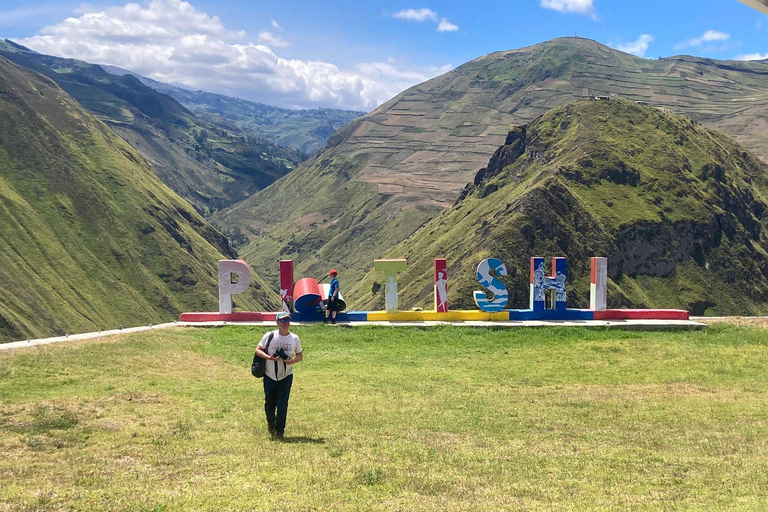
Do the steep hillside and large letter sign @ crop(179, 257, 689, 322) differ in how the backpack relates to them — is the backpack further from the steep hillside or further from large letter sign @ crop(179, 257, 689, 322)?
the steep hillside

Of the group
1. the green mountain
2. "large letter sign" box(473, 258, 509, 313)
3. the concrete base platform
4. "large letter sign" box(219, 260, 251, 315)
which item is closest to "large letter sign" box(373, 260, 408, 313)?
the concrete base platform

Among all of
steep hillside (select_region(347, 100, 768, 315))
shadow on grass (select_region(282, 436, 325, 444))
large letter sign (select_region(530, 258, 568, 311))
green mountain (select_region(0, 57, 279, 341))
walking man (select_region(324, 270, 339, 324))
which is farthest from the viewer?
steep hillside (select_region(347, 100, 768, 315))

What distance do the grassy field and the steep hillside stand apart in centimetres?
11992

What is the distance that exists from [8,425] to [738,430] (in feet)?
60.1

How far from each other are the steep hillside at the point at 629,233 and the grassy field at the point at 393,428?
120 meters

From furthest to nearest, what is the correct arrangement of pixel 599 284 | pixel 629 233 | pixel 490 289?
pixel 629 233 < pixel 599 284 < pixel 490 289

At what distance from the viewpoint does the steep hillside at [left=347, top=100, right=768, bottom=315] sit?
160250mm

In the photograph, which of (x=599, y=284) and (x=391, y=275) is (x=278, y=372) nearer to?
(x=391, y=275)

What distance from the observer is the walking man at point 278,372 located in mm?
14828

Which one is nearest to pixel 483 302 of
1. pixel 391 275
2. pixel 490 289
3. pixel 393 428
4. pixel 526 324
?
pixel 490 289

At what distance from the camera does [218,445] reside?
13742 millimetres

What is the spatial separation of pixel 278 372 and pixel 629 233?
173867 millimetres

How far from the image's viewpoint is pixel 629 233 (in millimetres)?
172875

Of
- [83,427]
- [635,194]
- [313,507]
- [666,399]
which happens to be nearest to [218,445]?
[83,427]
